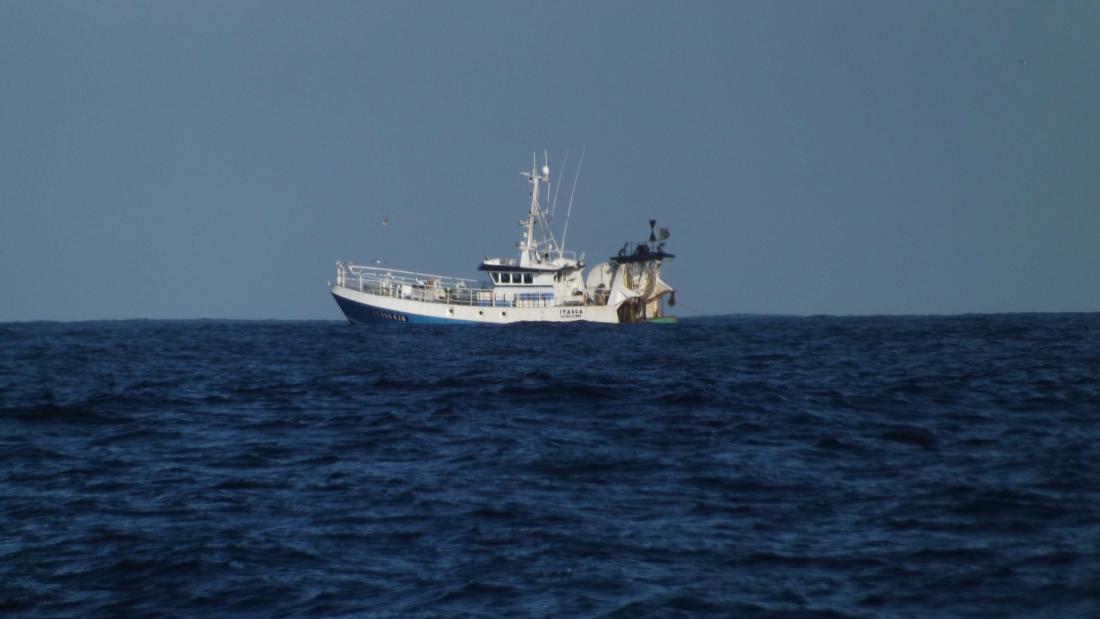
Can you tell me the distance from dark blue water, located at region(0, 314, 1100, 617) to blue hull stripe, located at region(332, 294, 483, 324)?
37.1m

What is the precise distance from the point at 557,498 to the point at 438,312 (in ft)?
169

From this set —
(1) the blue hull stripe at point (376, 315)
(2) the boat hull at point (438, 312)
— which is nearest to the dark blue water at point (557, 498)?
(1) the blue hull stripe at point (376, 315)

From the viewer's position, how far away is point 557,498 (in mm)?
12688

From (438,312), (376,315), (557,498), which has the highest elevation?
(438,312)

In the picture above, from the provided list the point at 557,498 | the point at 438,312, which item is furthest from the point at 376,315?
the point at 557,498

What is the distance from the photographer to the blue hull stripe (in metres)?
63.4

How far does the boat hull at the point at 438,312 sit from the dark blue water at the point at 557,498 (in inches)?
1467

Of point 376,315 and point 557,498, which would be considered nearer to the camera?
point 557,498

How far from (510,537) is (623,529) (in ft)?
Result: 4.08

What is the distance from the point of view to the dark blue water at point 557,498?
30.0 ft

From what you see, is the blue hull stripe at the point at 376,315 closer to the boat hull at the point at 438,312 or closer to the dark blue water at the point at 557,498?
the boat hull at the point at 438,312

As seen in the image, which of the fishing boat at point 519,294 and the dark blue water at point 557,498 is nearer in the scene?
the dark blue water at point 557,498

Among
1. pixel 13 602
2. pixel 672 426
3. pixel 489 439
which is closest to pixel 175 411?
pixel 489 439

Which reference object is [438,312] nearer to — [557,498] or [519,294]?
[519,294]
